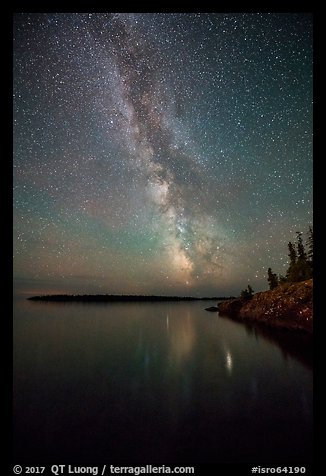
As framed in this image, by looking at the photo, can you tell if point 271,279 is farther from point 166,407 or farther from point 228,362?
point 166,407

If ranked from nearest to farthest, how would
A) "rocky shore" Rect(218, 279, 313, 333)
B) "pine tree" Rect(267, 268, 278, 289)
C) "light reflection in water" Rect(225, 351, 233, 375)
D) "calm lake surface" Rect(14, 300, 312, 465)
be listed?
"calm lake surface" Rect(14, 300, 312, 465) < "light reflection in water" Rect(225, 351, 233, 375) < "rocky shore" Rect(218, 279, 313, 333) < "pine tree" Rect(267, 268, 278, 289)

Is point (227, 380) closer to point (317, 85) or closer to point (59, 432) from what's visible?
point (59, 432)

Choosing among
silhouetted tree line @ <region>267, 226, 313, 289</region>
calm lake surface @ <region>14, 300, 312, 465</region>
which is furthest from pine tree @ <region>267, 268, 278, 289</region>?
calm lake surface @ <region>14, 300, 312, 465</region>

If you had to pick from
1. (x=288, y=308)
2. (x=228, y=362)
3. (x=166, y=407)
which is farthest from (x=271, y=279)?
(x=166, y=407)

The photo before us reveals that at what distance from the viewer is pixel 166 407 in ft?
32.6

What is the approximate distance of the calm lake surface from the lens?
7.11 m

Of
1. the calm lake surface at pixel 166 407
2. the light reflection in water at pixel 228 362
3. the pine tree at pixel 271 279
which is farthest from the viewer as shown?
the pine tree at pixel 271 279

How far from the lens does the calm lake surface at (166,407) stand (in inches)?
280

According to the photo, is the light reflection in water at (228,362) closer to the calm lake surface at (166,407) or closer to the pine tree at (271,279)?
the calm lake surface at (166,407)

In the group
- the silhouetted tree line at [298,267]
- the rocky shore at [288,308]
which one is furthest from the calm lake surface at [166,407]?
the silhouetted tree line at [298,267]

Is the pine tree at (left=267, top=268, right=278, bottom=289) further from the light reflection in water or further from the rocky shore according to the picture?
the light reflection in water

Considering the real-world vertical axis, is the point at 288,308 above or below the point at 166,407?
above

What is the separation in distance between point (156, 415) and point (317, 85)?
35.8 feet
